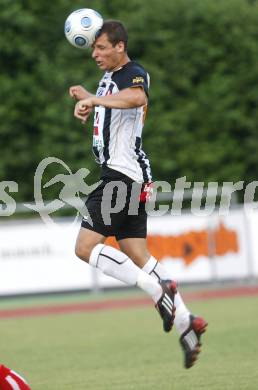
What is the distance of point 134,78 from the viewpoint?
277 inches

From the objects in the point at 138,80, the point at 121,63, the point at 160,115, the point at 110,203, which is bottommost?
the point at 110,203

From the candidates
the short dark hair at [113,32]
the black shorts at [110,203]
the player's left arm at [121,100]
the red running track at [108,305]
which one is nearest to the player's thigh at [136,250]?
the black shorts at [110,203]

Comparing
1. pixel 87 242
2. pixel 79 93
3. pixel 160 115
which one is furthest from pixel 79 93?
pixel 160 115

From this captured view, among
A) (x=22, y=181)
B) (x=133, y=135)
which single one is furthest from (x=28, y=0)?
(x=133, y=135)

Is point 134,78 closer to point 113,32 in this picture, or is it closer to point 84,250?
point 113,32

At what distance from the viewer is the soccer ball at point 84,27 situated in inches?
283

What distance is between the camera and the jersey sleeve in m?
7.02

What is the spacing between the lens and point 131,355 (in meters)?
9.30

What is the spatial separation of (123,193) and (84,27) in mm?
1118

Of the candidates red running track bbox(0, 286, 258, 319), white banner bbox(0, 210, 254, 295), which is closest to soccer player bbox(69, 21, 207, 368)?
red running track bbox(0, 286, 258, 319)

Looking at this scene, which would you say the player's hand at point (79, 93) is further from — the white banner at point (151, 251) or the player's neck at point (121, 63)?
the white banner at point (151, 251)

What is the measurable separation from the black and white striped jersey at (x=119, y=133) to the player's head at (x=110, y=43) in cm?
10

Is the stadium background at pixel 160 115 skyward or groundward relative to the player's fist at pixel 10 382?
skyward

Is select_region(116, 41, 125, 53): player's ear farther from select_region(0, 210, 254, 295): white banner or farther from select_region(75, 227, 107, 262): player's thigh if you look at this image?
select_region(0, 210, 254, 295): white banner
